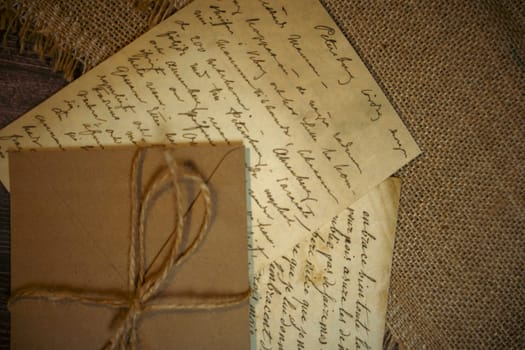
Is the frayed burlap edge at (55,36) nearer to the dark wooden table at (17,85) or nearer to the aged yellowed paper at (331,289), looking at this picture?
the dark wooden table at (17,85)

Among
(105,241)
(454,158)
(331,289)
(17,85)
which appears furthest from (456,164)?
(17,85)

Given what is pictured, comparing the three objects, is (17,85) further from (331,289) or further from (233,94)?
(331,289)

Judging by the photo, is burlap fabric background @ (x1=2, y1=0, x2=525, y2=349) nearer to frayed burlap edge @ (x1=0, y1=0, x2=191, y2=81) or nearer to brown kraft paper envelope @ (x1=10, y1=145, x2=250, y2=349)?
frayed burlap edge @ (x1=0, y1=0, x2=191, y2=81)

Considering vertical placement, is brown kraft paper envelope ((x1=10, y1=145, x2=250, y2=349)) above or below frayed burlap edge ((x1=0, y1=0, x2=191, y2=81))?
below

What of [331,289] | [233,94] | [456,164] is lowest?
[331,289]

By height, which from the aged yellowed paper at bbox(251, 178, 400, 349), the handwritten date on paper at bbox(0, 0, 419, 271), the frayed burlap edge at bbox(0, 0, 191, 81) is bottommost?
the aged yellowed paper at bbox(251, 178, 400, 349)

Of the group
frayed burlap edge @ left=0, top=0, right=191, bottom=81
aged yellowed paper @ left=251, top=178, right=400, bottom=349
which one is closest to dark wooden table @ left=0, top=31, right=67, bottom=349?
frayed burlap edge @ left=0, top=0, right=191, bottom=81
